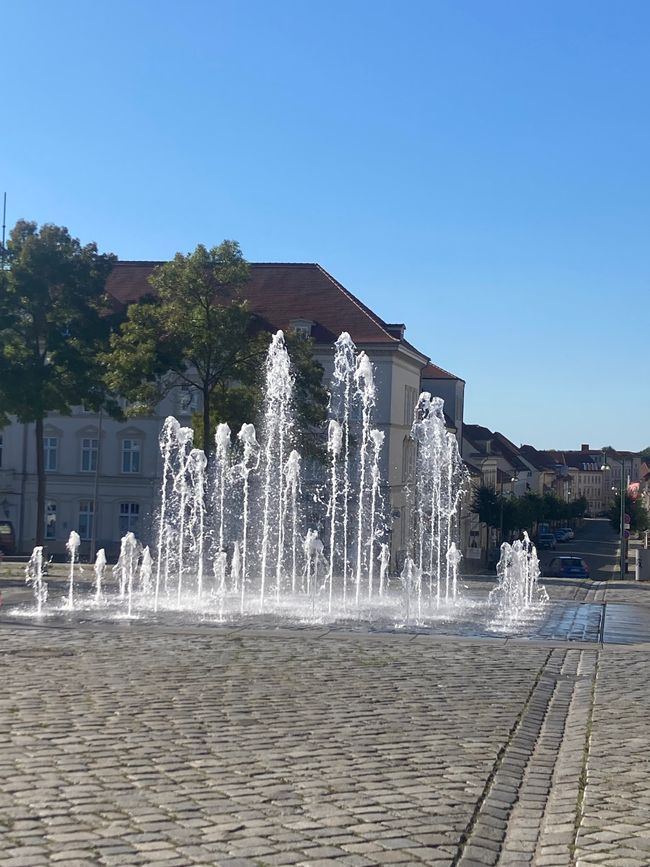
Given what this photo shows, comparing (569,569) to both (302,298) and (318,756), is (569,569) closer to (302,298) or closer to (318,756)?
(302,298)

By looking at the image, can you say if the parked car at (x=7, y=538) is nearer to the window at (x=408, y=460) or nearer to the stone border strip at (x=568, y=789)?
the window at (x=408, y=460)

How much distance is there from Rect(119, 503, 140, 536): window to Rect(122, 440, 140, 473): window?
1.70 metres

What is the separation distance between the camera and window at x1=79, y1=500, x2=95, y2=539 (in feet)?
191

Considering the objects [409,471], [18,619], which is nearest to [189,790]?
[18,619]

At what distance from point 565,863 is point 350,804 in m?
1.68

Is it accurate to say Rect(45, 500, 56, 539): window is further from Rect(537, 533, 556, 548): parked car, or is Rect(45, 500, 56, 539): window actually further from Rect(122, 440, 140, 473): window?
Rect(537, 533, 556, 548): parked car

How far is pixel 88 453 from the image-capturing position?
193 feet

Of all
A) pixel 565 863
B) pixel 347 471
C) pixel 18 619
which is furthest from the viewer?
pixel 347 471

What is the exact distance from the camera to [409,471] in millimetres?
59844

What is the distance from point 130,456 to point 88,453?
7.26 ft

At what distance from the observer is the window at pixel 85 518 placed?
58250 mm

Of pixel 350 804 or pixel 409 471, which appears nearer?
pixel 350 804

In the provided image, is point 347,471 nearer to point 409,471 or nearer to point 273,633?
point 409,471

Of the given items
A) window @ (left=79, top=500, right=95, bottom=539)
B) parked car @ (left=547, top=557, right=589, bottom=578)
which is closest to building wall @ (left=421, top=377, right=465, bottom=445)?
window @ (left=79, top=500, right=95, bottom=539)
